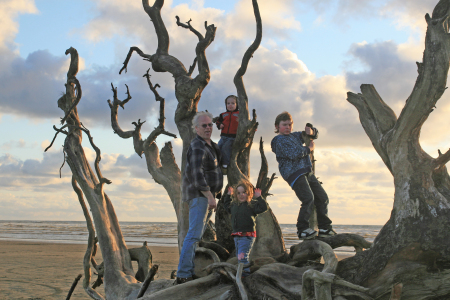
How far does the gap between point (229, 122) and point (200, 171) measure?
1593 mm

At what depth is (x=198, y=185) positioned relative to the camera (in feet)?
13.0

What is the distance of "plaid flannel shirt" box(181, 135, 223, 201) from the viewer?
157 inches

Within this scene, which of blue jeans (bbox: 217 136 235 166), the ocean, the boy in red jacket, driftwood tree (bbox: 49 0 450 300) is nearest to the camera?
driftwood tree (bbox: 49 0 450 300)

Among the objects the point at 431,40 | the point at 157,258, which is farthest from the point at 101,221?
the point at 157,258

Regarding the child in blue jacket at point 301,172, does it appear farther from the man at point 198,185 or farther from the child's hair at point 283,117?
the man at point 198,185

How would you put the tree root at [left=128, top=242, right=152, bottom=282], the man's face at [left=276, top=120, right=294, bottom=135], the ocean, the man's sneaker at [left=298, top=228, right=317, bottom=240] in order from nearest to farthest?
the man's sneaker at [left=298, top=228, right=317, bottom=240]
the man's face at [left=276, top=120, right=294, bottom=135]
the tree root at [left=128, top=242, right=152, bottom=282]
the ocean

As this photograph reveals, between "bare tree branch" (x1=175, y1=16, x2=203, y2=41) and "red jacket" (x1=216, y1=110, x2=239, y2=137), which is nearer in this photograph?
"red jacket" (x1=216, y1=110, x2=239, y2=137)

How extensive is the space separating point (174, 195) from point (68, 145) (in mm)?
2409

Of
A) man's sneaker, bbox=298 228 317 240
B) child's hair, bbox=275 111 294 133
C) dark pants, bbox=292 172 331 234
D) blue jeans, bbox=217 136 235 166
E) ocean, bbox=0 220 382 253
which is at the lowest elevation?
ocean, bbox=0 220 382 253

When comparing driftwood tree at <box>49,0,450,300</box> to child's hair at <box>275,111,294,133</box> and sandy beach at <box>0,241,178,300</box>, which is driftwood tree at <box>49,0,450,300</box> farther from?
sandy beach at <box>0,241,178,300</box>

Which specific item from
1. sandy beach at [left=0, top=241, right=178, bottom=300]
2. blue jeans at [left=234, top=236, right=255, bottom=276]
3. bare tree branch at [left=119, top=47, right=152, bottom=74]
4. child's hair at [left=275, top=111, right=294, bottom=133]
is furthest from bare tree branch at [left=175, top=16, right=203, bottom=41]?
sandy beach at [left=0, top=241, right=178, bottom=300]

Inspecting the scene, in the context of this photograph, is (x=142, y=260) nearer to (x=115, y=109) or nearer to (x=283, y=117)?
(x=115, y=109)

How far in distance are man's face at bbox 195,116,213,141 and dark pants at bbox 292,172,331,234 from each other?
1.17 m

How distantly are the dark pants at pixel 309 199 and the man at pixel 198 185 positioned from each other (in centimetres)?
96
